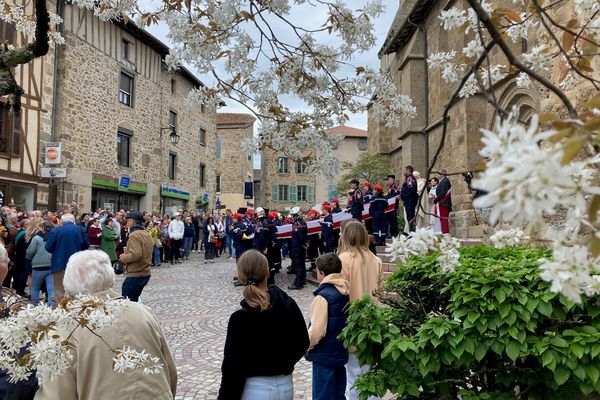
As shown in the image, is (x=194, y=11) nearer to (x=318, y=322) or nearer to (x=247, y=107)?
(x=247, y=107)

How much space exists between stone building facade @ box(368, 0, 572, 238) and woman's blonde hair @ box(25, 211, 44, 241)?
7.98 metres

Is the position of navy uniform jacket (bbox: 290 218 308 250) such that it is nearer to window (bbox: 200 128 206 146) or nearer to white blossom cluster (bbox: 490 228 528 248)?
white blossom cluster (bbox: 490 228 528 248)

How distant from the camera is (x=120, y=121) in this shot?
70.7 feet

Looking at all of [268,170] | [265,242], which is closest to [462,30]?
[265,242]

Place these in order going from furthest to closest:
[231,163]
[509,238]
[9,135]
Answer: [231,163] → [9,135] → [509,238]

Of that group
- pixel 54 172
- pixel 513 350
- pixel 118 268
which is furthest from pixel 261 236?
pixel 513 350

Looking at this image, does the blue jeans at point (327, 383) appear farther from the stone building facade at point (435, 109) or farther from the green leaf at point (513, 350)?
the stone building facade at point (435, 109)

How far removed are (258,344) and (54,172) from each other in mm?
16160

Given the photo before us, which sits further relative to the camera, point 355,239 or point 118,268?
point 118,268

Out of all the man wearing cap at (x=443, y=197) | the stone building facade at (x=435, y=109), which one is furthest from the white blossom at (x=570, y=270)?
the man wearing cap at (x=443, y=197)

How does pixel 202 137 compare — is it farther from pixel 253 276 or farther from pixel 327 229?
pixel 253 276

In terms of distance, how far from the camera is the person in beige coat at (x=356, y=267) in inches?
162

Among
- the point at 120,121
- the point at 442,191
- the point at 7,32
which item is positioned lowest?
the point at 442,191

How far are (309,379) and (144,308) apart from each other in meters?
3.14
